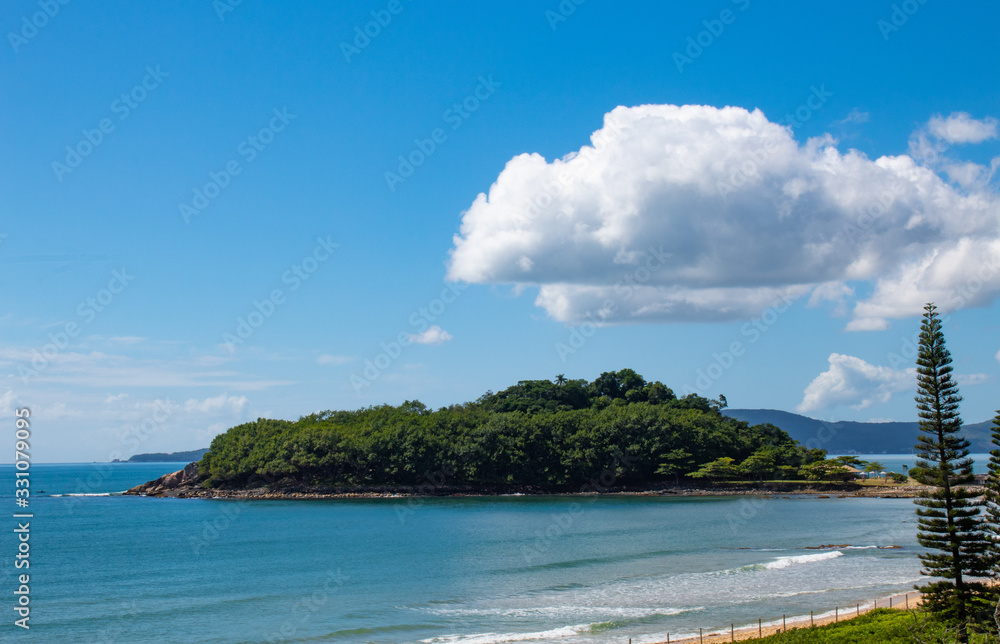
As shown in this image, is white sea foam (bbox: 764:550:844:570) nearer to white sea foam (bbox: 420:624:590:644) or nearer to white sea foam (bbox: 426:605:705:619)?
white sea foam (bbox: 426:605:705:619)

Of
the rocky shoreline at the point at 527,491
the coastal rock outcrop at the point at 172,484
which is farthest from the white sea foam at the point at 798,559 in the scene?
the coastal rock outcrop at the point at 172,484

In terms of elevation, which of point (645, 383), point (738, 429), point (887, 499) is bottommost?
point (887, 499)

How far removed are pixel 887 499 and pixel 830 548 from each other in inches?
1644

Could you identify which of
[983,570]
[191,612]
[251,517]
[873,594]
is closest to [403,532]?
[251,517]

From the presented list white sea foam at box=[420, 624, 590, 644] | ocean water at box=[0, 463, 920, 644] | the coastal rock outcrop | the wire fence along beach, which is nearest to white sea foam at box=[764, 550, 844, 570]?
ocean water at box=[0, 463, 920, 644]

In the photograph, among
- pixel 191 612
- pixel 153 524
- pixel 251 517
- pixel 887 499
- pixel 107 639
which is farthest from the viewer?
pixel 887 499

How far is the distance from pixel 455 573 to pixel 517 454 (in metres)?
53.7

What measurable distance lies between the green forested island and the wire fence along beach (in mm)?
62981

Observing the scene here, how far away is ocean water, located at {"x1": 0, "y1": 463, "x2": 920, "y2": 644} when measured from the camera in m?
28.7

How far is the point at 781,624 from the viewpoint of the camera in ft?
90.4

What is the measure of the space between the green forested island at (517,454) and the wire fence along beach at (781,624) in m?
63.0

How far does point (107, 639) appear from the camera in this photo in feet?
89.4

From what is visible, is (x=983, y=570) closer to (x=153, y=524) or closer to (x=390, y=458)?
(x=153, y=524)

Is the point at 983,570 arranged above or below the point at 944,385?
below
